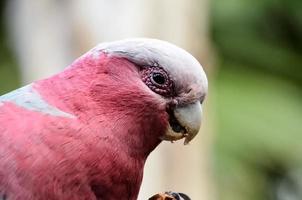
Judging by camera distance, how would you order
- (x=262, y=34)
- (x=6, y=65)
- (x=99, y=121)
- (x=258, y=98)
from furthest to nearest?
(x=6, y=65), (x=262, y=34), (x=258, y=98), (x=99, y=121)

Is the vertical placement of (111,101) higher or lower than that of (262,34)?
higher

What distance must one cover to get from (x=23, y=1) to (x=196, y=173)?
1.09 m

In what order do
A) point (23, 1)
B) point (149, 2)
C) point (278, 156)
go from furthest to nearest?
point (278, 156) < point (23, 1) < point (149, 2)

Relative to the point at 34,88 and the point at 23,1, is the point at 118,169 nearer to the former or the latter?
the point at 34,88

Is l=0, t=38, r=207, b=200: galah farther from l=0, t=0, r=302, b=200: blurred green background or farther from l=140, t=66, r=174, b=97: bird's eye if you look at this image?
l=0, t=0, r=302, b=200: blurred green background

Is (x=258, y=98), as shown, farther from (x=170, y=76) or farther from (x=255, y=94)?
(x=170, y=76)

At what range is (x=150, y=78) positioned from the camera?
6.05 ft

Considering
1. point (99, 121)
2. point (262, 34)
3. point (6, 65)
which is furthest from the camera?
point (6, 65)

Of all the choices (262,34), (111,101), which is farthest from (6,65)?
(111,101)

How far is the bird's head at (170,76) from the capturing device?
5.98 feet

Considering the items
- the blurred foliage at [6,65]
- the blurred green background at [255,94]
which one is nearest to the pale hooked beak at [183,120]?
the blurred green background at [255,94]

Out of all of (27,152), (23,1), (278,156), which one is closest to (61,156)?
(27,152)

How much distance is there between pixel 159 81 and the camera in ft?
6.02

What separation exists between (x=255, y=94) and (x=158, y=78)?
110 inches
